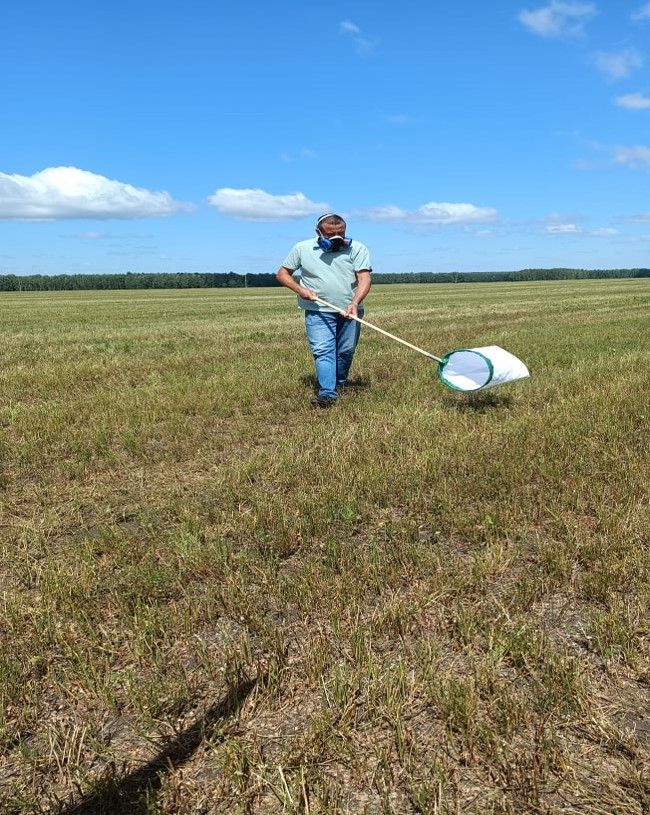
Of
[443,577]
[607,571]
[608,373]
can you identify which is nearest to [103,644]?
[443,577]

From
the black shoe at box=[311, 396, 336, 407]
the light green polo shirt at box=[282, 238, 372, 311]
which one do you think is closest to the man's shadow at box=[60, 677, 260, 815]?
the black shoe at box=[311, 396, 336, 407]

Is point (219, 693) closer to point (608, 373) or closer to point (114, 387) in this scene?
point (114, 387)

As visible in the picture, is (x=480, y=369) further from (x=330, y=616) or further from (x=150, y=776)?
(x=150, y=776)

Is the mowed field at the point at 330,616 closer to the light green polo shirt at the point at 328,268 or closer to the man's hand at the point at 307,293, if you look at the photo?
the man's hand at the point at 307,293

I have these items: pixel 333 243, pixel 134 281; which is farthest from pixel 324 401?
pixel 134 281

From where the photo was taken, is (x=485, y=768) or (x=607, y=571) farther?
(x=607, y=571)

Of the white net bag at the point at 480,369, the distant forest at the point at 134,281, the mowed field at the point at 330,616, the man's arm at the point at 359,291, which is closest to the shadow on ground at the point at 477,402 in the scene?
the white net bag at the point at 480,369

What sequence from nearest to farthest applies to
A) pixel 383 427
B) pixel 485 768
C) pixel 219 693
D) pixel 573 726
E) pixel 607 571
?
pixel 485 768
pixel 573 726
pixel 219 693
pixel 607 571
pixel 383 427

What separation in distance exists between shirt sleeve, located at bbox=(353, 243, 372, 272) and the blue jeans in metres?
0.67

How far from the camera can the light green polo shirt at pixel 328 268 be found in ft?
25.3

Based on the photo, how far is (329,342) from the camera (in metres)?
7.67

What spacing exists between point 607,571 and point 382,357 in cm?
806

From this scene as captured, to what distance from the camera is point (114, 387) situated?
883 centimetres

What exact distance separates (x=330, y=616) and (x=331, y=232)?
5705mm
